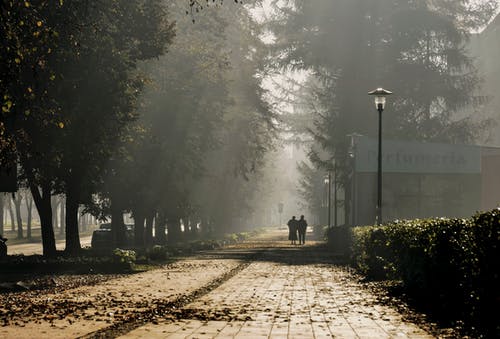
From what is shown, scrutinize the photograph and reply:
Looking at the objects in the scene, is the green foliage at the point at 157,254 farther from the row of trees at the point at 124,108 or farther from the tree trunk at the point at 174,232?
the tree trunk at the point at 174,232

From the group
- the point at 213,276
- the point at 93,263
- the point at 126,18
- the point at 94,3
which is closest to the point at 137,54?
the point at 126,18

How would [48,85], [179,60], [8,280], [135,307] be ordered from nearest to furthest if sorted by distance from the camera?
[135,307] < [8,280] < [48,85] < [179,60]

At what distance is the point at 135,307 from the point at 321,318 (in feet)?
11.1

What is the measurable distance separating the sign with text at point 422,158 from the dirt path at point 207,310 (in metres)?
21.3

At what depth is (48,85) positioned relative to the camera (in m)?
24.0

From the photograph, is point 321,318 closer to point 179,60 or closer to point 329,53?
point 179,60

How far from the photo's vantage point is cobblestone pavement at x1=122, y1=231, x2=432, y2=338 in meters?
10.7

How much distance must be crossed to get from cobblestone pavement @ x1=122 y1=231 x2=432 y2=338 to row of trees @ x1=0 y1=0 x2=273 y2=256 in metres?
3.75

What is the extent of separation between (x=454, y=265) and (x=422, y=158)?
105 ft

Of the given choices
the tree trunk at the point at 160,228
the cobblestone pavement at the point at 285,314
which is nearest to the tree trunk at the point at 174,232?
the tree trunk at the point at 160,228

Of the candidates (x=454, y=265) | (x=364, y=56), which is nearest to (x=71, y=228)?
(x=454, y=265)

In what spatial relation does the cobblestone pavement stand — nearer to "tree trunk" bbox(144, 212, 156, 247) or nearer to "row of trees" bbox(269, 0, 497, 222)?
"tree trunk" bbox(144, 212, 156, 247)

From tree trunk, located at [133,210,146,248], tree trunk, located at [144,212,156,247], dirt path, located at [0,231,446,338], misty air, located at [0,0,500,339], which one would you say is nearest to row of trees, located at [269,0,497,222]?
misty air, located at [0,0,500,339]

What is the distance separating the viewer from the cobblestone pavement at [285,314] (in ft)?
35.0
